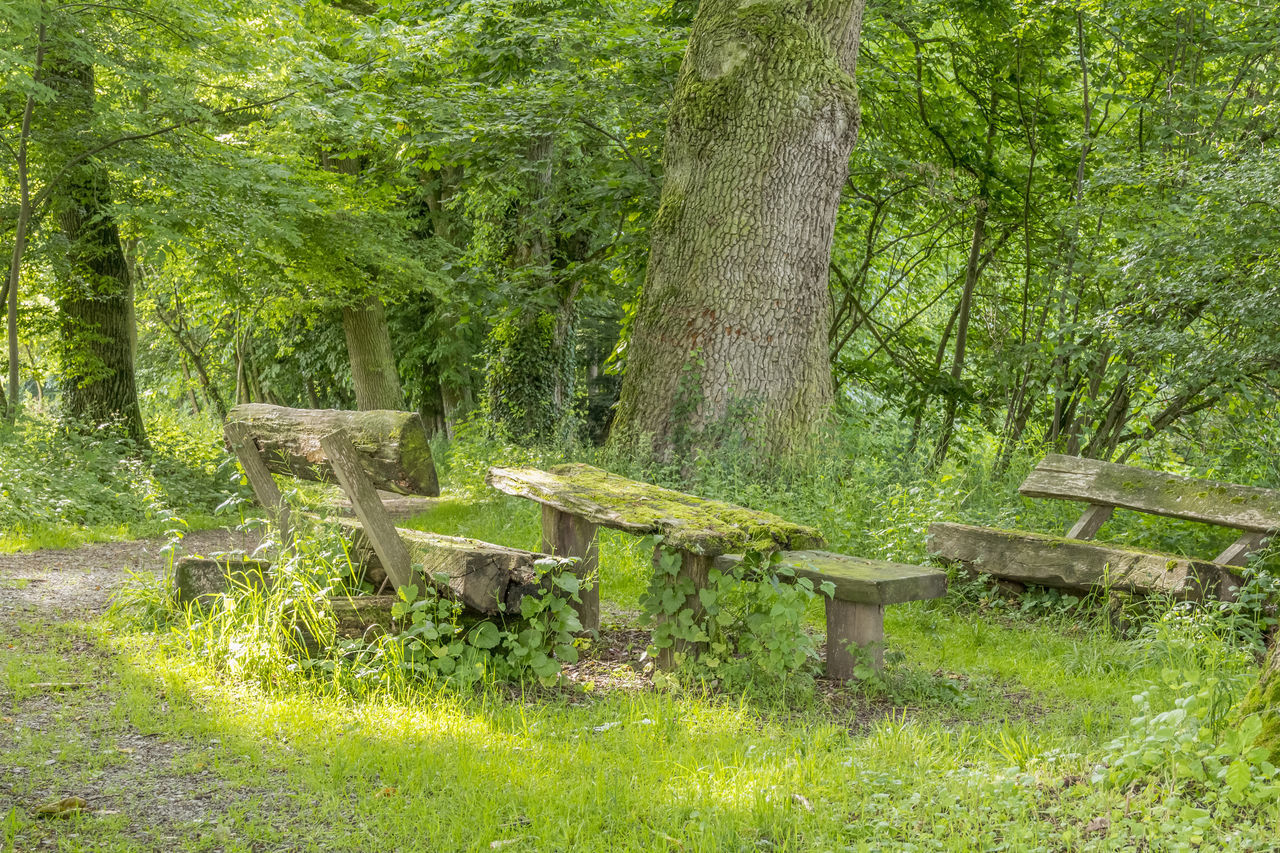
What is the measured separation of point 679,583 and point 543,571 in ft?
2.19

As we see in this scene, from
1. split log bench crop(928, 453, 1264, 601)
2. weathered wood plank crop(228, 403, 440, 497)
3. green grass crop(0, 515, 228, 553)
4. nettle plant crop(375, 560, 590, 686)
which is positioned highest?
weathered wood plank crop(228, 403, 440, 497)

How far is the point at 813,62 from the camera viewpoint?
29.6 ft

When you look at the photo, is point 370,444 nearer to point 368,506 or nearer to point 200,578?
point 368,506

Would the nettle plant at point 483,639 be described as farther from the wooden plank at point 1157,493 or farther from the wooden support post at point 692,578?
the wooden plank at point 1157,493

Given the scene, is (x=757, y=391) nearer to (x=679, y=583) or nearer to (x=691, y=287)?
(x=691, y=287)

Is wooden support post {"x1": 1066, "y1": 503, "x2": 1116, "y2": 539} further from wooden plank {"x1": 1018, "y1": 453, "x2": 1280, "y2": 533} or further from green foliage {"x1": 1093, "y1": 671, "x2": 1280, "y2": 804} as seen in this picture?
green foliage {"x1": 1093, "y1": 671, "x2": 1280, "y2": 804}

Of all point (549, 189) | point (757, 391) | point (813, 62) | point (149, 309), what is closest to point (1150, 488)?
point (757, 391)

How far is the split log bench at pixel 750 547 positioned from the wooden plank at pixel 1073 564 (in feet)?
5.62

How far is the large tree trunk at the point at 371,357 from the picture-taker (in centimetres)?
1820

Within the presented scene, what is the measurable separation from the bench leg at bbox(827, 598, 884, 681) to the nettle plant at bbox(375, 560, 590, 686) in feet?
4.26

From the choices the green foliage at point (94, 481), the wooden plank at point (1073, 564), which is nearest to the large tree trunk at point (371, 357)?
the green foliage at point (94, 481)

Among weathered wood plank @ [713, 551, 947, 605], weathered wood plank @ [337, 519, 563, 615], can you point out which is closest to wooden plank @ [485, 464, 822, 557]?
weathered wood plank @ [713, 551, 947, 605]

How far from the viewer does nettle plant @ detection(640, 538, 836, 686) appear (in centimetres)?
484

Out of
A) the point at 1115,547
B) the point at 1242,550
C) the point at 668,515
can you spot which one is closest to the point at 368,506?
the point at 668,515
